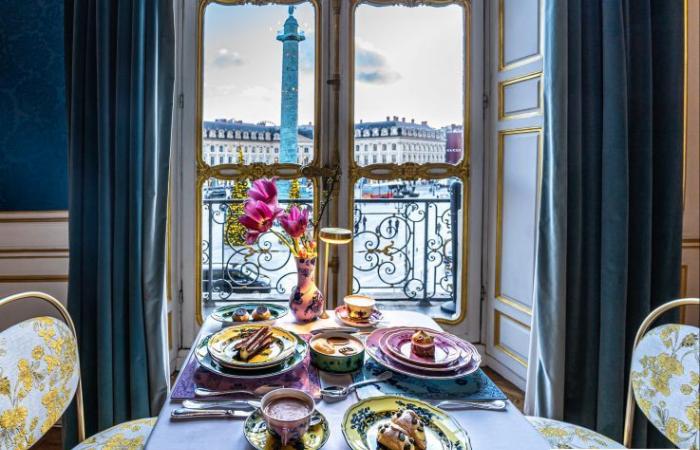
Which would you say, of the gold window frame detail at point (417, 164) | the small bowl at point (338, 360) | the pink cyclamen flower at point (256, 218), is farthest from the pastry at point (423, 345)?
the gold window frame detail at point (417, 164)

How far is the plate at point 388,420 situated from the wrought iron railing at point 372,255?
1648 mm

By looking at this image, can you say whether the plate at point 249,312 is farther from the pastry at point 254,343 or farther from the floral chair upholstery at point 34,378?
the floral chair upholstery at point 34,378

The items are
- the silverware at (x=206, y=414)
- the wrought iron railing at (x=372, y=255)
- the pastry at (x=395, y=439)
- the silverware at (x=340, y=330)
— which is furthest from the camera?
the wrought iron railing at (x=372, y=255)

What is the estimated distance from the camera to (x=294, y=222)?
1.28 m

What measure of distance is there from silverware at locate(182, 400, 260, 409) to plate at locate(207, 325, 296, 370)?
113 millimetres

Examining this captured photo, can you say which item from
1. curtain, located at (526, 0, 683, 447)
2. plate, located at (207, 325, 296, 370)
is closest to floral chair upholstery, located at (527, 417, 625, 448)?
curtain, located at (526, 0, 683, 447)

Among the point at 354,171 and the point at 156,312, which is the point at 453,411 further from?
the point at 354,171

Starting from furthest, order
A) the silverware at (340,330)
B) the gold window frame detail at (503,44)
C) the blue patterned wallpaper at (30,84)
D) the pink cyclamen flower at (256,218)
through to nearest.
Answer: the gold window frame detail at (503,44)
the blue patterned wallpaper at (30,84)
the silverware at (340,330)
the pink cyclamen flower at (256,218)

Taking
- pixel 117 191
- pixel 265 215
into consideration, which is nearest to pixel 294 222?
pixel 265 215

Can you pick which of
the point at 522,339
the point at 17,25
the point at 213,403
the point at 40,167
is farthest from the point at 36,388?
the point at 522,339

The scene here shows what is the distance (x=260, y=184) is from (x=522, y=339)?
66.3 inches

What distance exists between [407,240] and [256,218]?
152cm

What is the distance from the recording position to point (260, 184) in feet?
4.03

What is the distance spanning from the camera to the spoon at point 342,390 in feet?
3.11
